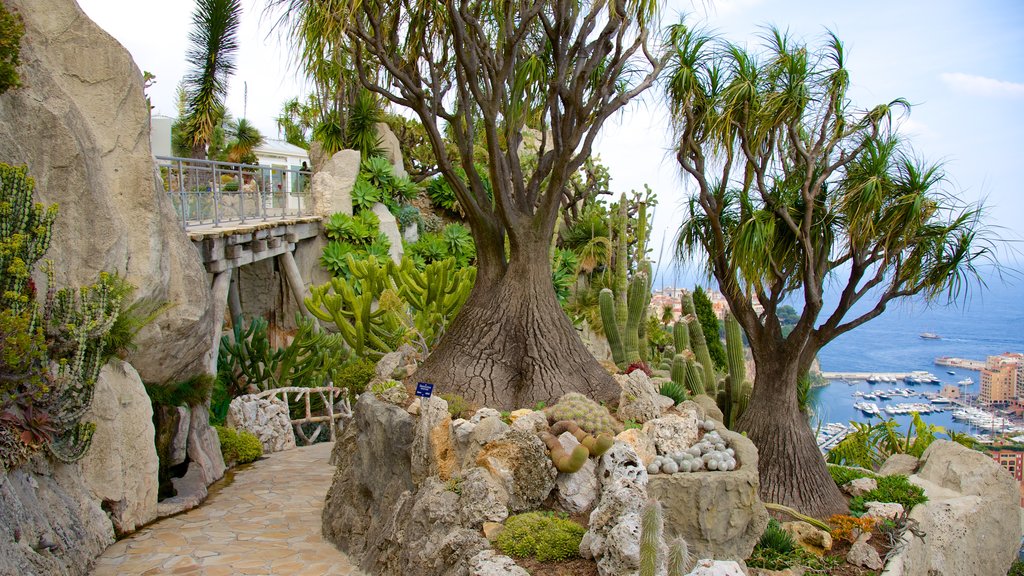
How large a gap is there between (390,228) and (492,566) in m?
14.6

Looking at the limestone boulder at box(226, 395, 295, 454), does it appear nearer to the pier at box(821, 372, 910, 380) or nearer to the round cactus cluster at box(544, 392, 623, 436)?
the round cactus cluster at box(544, 392, 623, 436)

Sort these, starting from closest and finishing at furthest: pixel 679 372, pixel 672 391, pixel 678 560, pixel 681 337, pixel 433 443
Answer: pixel 678 560, pixel 433 443, pixel 672 391, pixel 679 372, pixel 681 337

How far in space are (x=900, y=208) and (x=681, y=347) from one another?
4183mm

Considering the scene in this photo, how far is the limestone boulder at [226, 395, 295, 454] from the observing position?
11391 millimetres

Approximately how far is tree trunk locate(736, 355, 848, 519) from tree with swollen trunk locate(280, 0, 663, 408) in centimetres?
202

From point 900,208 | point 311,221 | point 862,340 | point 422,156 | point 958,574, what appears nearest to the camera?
point 900,208

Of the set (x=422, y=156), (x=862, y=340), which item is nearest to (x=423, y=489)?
(x=422, y=156)

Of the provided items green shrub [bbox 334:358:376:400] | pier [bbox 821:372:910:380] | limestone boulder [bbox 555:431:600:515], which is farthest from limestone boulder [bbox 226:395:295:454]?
pier [bbox 821:372:910:380]

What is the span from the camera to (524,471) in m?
5.63

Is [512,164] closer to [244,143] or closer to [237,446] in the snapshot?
[237,446]

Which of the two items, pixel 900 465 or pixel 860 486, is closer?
pixel 860 486

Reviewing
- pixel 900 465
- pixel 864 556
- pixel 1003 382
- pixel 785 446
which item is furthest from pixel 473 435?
pixel 1003 382

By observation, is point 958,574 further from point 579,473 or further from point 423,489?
point 423,489

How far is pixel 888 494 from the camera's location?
328 inches
